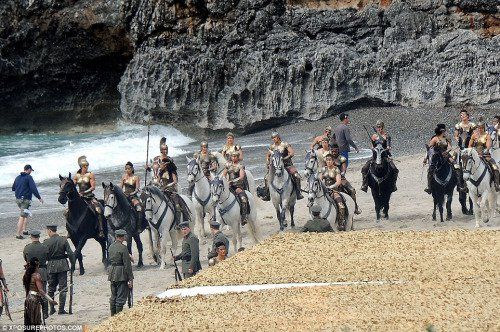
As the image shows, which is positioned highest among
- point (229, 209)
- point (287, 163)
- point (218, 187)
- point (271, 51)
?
point (271, 51)

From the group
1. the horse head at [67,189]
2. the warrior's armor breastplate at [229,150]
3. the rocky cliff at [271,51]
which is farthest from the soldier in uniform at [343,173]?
the rocky cliff at [271,51]

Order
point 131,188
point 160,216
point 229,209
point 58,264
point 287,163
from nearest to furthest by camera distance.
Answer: point 58,264, point 160,216, point 229,209, point 131,188, point 287,163

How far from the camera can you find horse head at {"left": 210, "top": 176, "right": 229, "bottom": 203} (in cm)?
2389

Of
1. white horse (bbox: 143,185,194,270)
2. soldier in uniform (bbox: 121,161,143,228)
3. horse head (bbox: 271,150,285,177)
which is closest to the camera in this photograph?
white horse (bbox: 143,185,194,270)

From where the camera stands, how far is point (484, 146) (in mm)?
25203

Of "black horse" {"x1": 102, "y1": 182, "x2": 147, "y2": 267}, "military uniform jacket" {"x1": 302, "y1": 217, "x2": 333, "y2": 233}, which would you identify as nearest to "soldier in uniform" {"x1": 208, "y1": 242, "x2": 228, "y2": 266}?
"military uniform jacket" {"x1": 302, "y1": 217, "x2": 333, "y2": 233}

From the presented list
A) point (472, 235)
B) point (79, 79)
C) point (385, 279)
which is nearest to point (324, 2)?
point (79, 79)

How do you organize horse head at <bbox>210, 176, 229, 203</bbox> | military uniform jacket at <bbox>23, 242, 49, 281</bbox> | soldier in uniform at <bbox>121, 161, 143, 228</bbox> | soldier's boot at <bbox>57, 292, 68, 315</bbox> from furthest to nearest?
soldier in uniform at <bbox>121, 161, 143, 228</bbox>, horse head at <bbox>210, 176, 229, 203</bbox>, soldier's boot at <bbox>57, 292, 68, 315</bbox>, military uniform jacket at <bbox>23, 242, 49, 281</bbox>

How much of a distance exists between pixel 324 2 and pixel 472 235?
101 ft

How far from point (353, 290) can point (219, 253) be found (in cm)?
394

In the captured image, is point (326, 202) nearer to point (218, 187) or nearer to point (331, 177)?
point (331, 177)

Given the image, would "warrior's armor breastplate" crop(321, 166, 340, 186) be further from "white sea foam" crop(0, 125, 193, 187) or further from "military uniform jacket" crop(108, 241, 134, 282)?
"white sea foam" crop(0, 125, 193, 187)

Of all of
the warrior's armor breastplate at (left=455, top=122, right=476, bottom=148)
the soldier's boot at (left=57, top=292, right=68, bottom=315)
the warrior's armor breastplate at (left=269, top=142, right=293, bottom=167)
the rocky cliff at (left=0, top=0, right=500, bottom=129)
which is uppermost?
the rocky cliff at (left=0, top=0, right=500, bottom=129)

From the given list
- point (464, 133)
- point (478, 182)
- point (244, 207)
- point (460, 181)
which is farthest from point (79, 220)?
point (464, 133)
